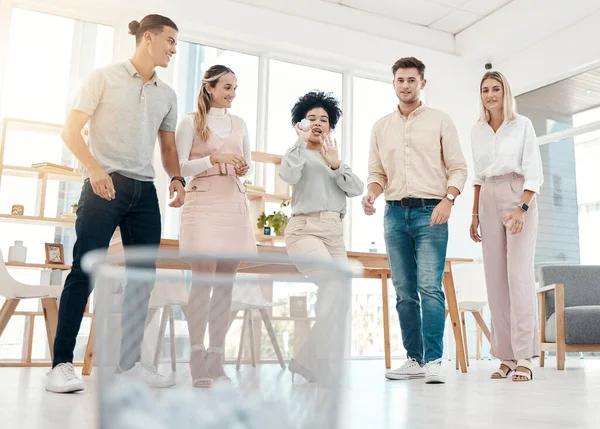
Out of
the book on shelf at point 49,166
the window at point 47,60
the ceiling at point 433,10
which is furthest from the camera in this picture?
the ceiling at point 433,10

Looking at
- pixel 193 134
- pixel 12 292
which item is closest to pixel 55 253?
pixel 12 292

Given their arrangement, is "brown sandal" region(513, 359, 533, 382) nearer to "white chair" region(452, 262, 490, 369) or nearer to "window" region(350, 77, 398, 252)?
"white chair" region(452, 262, 490, 369)

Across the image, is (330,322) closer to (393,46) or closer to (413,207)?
(413,207)

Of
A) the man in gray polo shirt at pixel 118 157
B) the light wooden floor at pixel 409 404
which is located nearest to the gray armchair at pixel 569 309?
the light wooden floor at pixel 409 404

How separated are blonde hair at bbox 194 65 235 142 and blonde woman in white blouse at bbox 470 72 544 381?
4.51ft

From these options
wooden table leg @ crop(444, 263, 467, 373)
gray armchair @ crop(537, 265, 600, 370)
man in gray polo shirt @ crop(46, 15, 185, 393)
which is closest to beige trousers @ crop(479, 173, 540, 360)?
wooden table leg @ crop(444, 263, 467, 373)

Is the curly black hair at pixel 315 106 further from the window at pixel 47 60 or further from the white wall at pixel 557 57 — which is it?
the white wall at pixel 557 57

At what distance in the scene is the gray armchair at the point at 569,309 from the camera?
385cm

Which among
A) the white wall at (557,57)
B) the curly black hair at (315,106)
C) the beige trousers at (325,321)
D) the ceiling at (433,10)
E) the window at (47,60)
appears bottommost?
the beige trousers at (325,321)

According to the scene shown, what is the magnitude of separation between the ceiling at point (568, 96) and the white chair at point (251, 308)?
233 inches

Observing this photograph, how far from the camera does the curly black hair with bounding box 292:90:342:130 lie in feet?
8.77

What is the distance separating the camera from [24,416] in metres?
1.40

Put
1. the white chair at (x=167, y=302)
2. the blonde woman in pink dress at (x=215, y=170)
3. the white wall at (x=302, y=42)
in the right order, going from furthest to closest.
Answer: the white wall at (x=302, y=42), the blonde woman in pink dress at (x=215, y=170), the white chair at (x=167, y=302)

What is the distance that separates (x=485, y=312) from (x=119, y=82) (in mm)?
5212
